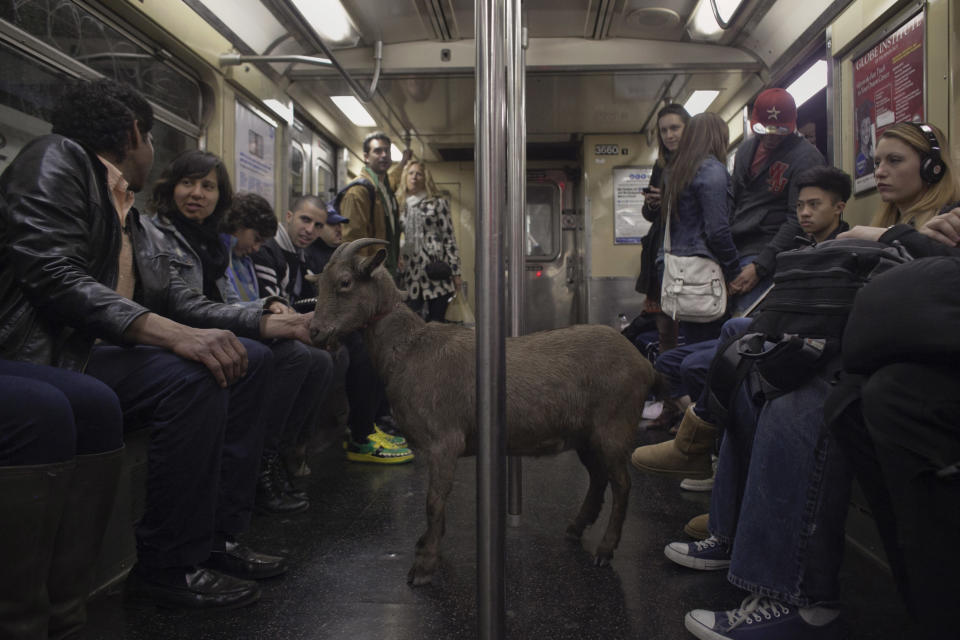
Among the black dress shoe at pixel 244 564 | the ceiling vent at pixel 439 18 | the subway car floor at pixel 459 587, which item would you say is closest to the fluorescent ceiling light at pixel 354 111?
the ceiling vent at pixel 439 18

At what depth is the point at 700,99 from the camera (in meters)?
5.91

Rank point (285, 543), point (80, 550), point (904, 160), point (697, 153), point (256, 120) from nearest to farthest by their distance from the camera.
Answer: point (80, 550)
point (904, 160)
point (285, 543)
point (697, 153)
point (256, 120)

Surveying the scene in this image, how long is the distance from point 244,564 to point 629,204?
20.8ft

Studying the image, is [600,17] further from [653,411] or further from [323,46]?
[653,411]

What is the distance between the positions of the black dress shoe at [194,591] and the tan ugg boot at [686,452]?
163cm

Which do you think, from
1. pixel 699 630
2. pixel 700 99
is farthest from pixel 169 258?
pixel 700 99

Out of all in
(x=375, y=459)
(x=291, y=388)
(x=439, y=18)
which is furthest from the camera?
(x=439, y=18)

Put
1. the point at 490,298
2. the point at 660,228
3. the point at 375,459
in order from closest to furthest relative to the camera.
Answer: the point at 490,298 < the point at 375,459 < the point at 660,228

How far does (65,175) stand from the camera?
1678 millimetres

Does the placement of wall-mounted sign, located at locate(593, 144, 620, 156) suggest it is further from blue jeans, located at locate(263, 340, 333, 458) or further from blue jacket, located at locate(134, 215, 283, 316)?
blue jacket, located at locate(134, 215, 283, 316)

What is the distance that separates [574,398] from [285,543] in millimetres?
1264

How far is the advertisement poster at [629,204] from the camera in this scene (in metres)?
7.34

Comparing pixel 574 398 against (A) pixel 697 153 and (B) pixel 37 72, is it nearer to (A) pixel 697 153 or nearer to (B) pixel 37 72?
(A) pixel 697 153

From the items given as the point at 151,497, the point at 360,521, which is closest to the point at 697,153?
the point at 360,521
